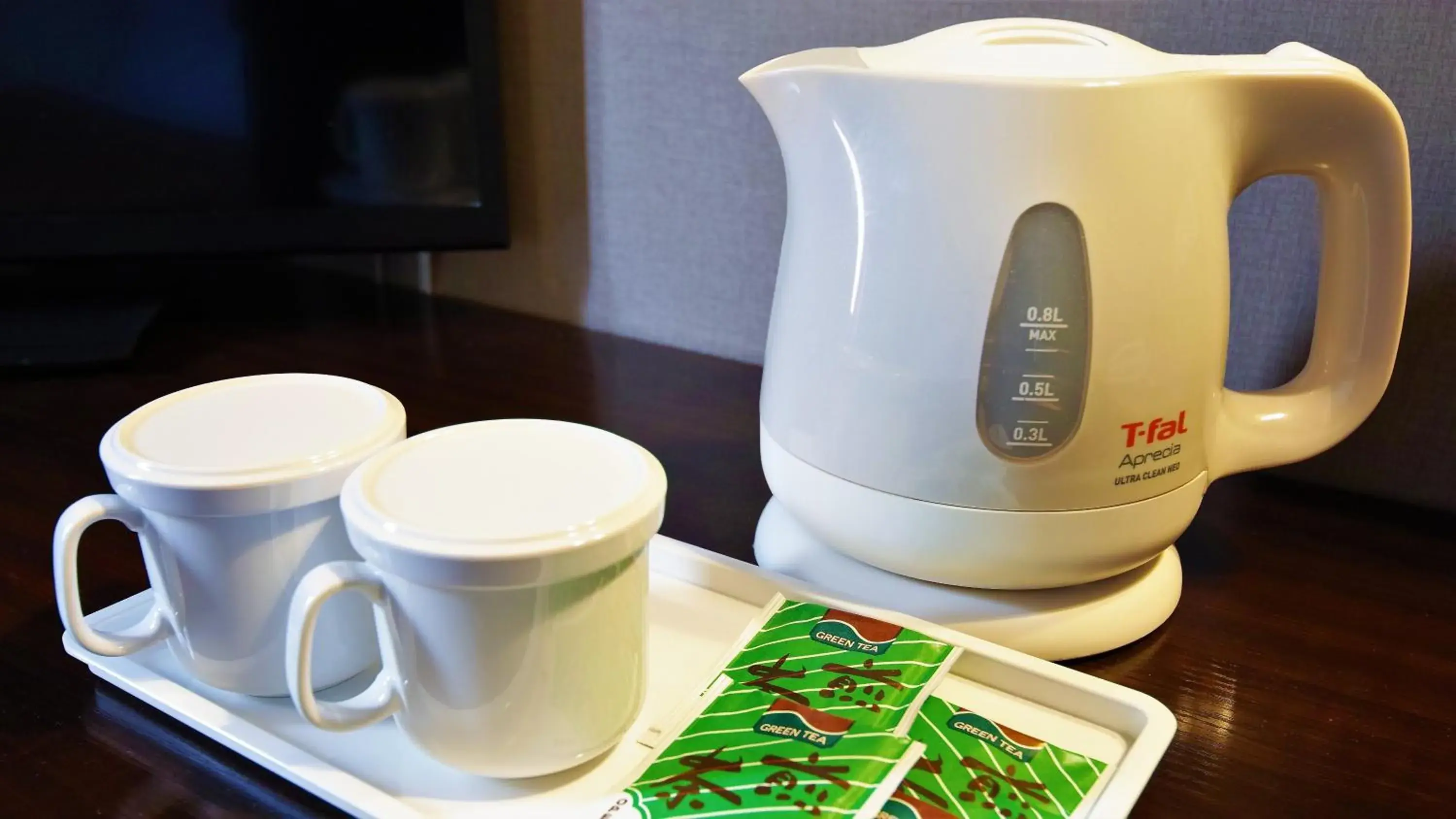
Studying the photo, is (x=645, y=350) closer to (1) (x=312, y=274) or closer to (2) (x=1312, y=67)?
(1) (x=312, y=274)

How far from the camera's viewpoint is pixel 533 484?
0.35 metres

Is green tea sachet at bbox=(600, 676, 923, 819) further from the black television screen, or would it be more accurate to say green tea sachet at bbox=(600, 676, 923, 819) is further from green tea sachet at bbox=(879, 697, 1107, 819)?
the black television screen

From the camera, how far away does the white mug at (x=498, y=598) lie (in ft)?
1.06

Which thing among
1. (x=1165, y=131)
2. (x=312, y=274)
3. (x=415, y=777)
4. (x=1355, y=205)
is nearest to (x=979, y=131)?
(x=1165, y=131)

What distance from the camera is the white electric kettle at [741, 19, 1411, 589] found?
39 cm

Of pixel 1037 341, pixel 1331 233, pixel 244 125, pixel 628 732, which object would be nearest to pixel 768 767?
pixel 628 732

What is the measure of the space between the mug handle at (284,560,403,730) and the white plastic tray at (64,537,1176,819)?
0.9 inches

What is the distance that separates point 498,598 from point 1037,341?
21cm

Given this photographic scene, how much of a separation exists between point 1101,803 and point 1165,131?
23 cm

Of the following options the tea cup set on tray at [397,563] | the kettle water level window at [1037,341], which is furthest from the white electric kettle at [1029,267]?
the tea cup set on tray at [397,563]

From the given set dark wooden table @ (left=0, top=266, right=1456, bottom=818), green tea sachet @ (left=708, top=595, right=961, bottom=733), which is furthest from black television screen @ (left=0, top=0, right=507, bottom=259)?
green tea sachet @ (left=708, top=595, right=961, bottom=733)

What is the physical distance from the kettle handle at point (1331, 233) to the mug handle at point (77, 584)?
0.41m

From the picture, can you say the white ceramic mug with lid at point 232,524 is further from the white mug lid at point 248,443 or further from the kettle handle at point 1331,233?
the kettle handle at point 1331,233

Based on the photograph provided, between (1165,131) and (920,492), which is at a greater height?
(1165,131)
